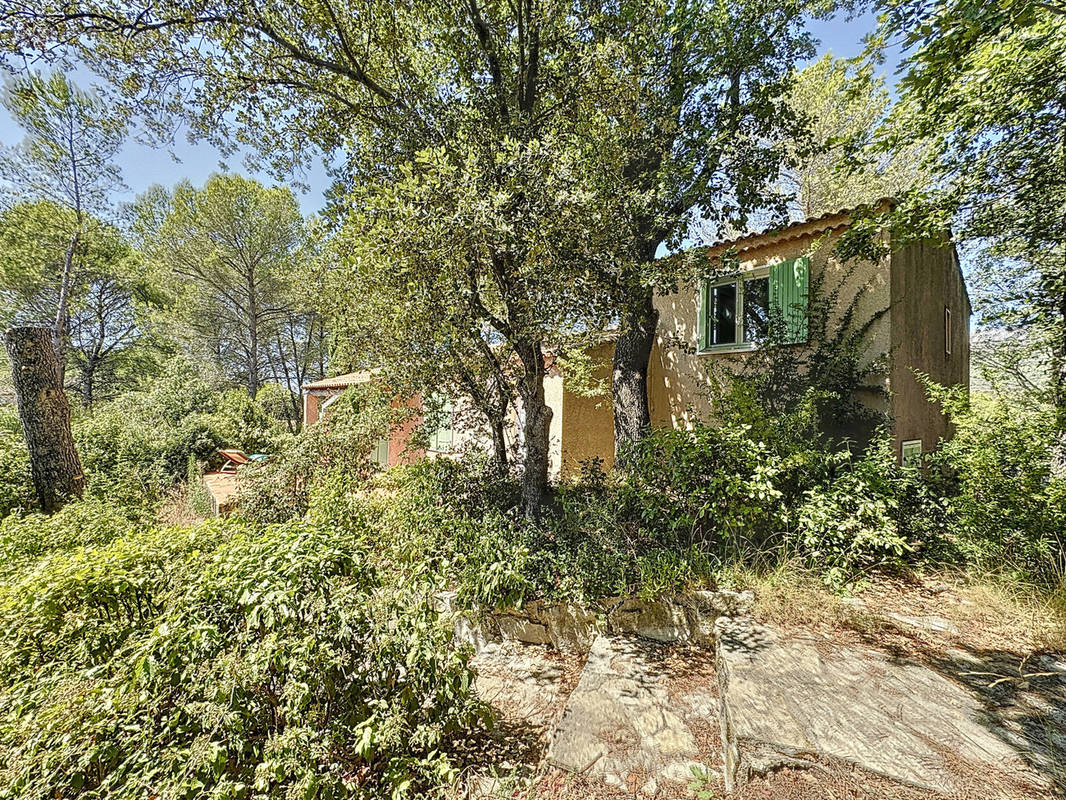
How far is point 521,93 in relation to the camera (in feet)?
16.7

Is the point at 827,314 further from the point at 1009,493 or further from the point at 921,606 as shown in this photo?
the point at 921,606

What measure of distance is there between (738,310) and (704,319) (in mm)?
607

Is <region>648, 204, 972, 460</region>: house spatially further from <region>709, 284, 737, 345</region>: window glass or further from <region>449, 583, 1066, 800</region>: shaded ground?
<region>449, 583, 1066, 800</region>: shaded ground

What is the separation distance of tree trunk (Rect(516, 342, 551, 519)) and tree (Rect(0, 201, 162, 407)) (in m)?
20.5

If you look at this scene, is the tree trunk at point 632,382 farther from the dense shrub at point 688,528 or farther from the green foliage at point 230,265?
the green foliage at point 230,265

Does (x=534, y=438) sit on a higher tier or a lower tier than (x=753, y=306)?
lower

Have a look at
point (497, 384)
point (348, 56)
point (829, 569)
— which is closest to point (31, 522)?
point (497, 384)

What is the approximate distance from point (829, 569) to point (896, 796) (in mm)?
2285

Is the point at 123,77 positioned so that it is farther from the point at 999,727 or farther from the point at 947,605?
the point at 947,605

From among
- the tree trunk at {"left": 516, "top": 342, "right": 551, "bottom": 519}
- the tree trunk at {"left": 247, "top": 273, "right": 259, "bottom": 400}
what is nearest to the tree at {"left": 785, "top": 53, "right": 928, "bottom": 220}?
the tree trunk at {"left": 516, "top": 342, "right": 551, "bottom": 519}

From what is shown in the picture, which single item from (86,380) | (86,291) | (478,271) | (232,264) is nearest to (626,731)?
(478,271)

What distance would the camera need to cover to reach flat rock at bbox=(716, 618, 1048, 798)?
1.97 m

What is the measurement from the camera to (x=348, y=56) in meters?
5.24

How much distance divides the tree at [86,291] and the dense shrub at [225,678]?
20.4 metres
